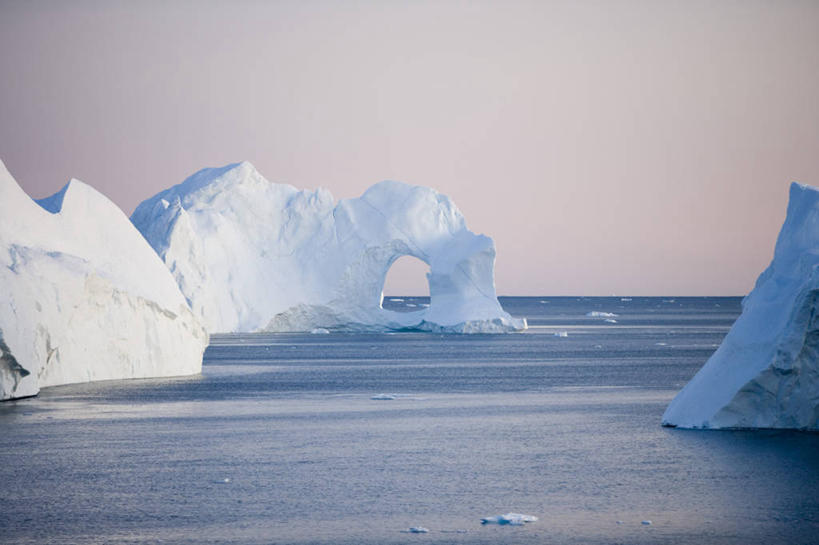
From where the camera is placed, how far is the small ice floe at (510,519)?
1059cm

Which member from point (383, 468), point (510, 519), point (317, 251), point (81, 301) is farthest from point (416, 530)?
point (317, 251)

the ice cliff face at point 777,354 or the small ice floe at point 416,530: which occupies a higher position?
the ice cliff face at point 777,354

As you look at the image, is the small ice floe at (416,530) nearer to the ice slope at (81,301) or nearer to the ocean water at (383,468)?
the ocean water at (383,468)

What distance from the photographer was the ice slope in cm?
2184

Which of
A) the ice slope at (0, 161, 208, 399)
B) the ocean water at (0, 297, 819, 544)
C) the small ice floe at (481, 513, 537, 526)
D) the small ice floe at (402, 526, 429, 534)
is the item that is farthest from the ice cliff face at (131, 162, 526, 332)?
the small ice floe at (402, 526, 429, 534)

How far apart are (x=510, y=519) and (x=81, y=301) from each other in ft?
55.5

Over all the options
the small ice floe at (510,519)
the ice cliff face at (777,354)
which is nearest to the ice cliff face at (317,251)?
the ice cliff face at (777,354)

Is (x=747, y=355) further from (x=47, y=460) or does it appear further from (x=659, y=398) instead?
(x=47, y=460)

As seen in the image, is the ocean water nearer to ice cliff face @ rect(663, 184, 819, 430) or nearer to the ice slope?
ice cliff face @ rect(663, 184, 819, 430)

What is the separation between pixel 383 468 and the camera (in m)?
14.1

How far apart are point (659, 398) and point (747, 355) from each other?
7.64 m

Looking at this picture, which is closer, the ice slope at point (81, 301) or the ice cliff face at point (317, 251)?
the ice slope at point (81, 301)

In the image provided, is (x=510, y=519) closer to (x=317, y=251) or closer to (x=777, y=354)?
(x=777, y=354)

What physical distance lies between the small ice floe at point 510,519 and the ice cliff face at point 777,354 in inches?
254
